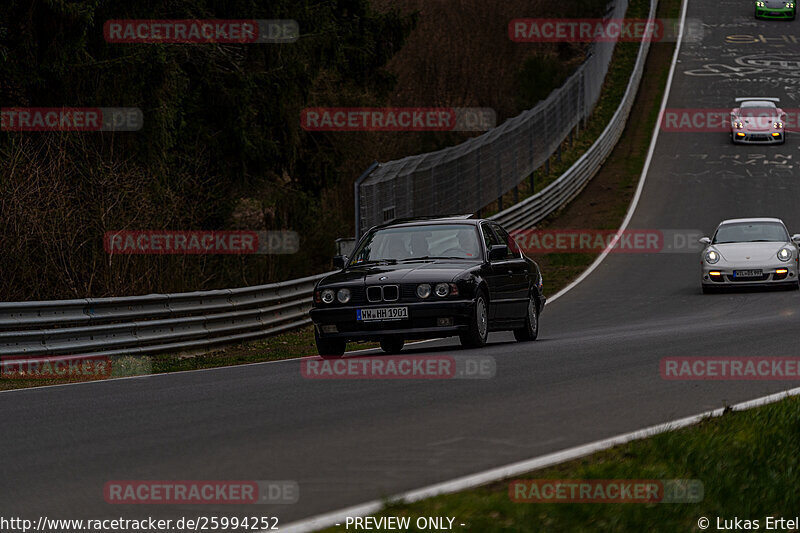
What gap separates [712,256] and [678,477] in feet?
59.3

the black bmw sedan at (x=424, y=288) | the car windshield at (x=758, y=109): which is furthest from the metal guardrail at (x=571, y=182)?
the black bmw sedan at (x=424, y=288)

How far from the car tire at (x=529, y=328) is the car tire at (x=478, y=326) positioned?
1.56 meters

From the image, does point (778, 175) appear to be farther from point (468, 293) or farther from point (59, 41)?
point (468, 293)

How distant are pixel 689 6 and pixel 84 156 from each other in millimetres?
63329

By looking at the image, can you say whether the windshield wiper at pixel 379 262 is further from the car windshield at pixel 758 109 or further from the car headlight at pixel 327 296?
the car windshield at pixel 758 109

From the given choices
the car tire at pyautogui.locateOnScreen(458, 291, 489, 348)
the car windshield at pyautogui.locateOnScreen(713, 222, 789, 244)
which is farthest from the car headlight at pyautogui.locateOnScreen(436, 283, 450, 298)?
the car windshield at pyautogui.locateOnScreen(713, 222, 789, 244)

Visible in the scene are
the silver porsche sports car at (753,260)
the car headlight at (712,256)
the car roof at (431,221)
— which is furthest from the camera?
the car headlight at (712,256)

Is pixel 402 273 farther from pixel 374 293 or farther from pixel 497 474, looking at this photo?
pixel 497 474

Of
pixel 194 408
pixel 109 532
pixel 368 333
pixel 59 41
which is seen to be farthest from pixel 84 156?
pixel 109 532

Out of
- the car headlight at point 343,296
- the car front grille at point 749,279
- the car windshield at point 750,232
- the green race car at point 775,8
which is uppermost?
the green race car at point 775,8

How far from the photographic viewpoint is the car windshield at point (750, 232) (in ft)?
80.8

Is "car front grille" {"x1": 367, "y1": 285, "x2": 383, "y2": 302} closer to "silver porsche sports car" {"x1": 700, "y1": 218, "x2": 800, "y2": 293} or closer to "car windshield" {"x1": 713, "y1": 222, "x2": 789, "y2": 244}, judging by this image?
"silver porsche sports car" {"x1": 700, "y1": 218, "x2": 800, "y2": 293}

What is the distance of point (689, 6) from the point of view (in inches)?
3123

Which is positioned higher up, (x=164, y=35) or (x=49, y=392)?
(x=164, y=35)
